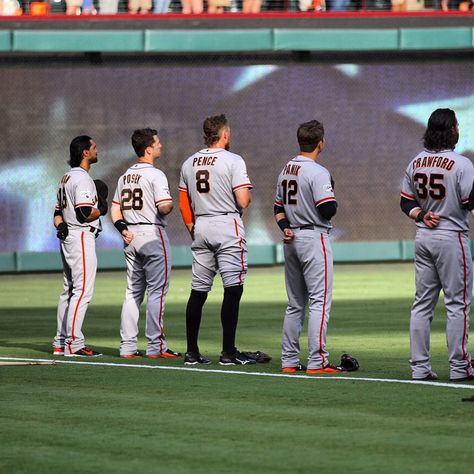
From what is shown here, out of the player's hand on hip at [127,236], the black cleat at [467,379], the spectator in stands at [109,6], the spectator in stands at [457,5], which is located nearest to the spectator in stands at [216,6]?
the spectator in stands at [109,6]

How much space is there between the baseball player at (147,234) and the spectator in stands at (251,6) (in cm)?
1674

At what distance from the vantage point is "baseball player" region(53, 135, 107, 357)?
11.8 metres

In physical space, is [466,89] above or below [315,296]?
above

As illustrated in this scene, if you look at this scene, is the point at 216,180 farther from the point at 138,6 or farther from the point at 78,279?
the point at 138,6

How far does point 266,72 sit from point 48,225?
5.63 meters

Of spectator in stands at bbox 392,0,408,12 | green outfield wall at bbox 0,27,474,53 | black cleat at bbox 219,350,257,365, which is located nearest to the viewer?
black cleat at bbox 219,350,257,365

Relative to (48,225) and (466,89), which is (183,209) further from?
(466,89)

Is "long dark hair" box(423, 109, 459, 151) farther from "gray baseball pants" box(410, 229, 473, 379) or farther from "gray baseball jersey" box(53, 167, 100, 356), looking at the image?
"gray baseball jersey" box(53, 167, 100, 356)

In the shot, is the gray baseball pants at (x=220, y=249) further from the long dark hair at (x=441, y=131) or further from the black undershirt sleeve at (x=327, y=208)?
the long dark hair at (x=441, y=131)

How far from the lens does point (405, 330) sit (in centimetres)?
1423

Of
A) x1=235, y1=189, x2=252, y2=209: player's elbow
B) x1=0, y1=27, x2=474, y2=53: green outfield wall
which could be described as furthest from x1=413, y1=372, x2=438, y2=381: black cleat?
x1=0, y1=27, x2=474, y2=53: green outfield wall

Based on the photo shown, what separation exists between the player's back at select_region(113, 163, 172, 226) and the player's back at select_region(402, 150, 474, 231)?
2797 mm

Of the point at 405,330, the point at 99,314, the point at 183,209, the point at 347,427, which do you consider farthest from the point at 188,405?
the point at 99,314

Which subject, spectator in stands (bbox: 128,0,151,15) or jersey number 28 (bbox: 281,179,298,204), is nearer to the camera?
jersey number 28 (bbox: 281,179,298,204)
